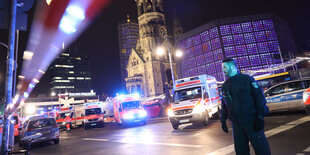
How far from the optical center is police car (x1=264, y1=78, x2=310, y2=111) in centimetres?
964

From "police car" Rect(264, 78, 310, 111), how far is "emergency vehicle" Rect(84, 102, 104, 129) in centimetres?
1541

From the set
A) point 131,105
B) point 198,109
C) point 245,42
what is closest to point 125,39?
point 245,42

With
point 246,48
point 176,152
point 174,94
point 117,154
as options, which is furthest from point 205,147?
point 246,48

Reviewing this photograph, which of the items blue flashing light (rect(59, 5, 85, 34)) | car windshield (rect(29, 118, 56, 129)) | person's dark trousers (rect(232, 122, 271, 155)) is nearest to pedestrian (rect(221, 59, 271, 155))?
person's dark trousers (rect(232, 122, 271, 155))

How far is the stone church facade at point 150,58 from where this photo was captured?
232ft

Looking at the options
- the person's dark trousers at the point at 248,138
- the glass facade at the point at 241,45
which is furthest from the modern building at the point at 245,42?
the person's dark trousers at the point at 248,138

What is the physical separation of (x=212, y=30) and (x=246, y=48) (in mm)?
12356

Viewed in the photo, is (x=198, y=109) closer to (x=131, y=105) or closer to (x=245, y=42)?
(x=131, y=105)

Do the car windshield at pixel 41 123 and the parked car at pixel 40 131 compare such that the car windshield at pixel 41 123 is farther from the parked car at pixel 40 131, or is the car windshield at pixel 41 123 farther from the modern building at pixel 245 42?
the modern building at pixel 245 42

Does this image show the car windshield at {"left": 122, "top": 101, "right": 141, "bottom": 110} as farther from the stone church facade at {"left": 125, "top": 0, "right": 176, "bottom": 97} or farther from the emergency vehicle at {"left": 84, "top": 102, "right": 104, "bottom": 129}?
the stone church facade at {"left": 125, "top": 0, "right": 176, "bottom": 97}

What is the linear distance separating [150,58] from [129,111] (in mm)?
55540

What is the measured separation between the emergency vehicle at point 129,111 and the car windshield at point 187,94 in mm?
5417

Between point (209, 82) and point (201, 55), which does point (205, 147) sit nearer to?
point (209, 82)

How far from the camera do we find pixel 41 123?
10.4 m
